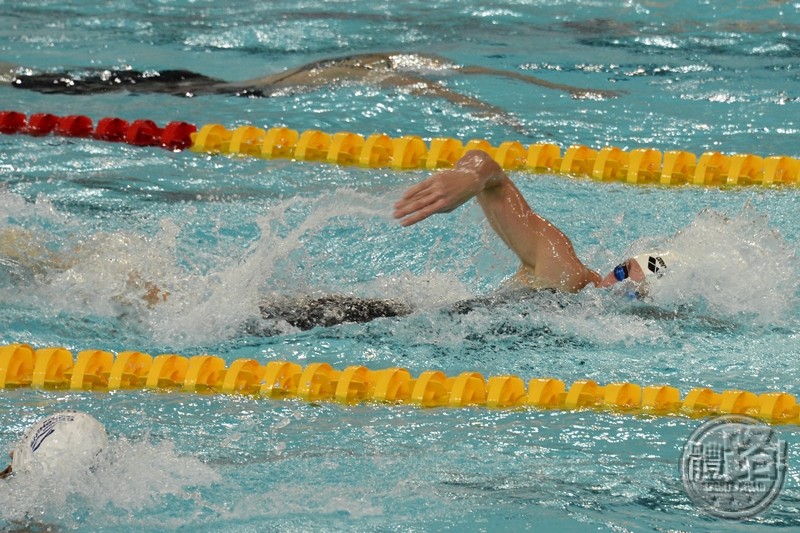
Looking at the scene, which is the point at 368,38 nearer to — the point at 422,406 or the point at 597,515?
the point at 422,406

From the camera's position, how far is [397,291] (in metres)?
4.01

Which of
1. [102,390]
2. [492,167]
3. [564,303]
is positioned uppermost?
[492,167]

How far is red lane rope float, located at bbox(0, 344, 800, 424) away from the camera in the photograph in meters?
3.17

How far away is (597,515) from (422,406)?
76cm

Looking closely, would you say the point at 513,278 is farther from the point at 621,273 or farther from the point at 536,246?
the point at 621,273

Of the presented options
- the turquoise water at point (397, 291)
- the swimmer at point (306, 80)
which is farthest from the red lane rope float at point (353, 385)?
the swimmer at point (306, 80)

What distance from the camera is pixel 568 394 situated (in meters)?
3.23

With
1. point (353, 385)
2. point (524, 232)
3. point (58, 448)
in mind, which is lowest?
point (353, 385)

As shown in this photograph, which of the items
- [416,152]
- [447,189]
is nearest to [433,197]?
[447,189]

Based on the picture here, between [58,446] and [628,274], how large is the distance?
1936 mm

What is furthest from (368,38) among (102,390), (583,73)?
(102,390)

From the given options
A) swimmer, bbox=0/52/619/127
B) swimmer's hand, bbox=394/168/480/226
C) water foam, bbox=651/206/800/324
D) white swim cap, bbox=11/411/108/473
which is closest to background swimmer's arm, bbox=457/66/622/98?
swimmer, bbox=0/52/619/127

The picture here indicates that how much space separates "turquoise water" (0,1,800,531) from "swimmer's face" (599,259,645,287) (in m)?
0.08

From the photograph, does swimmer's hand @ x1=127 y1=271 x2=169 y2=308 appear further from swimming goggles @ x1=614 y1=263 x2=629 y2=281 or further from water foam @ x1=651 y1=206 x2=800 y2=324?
water foam @ x1=651 y1=206 x2=800 y2=324
